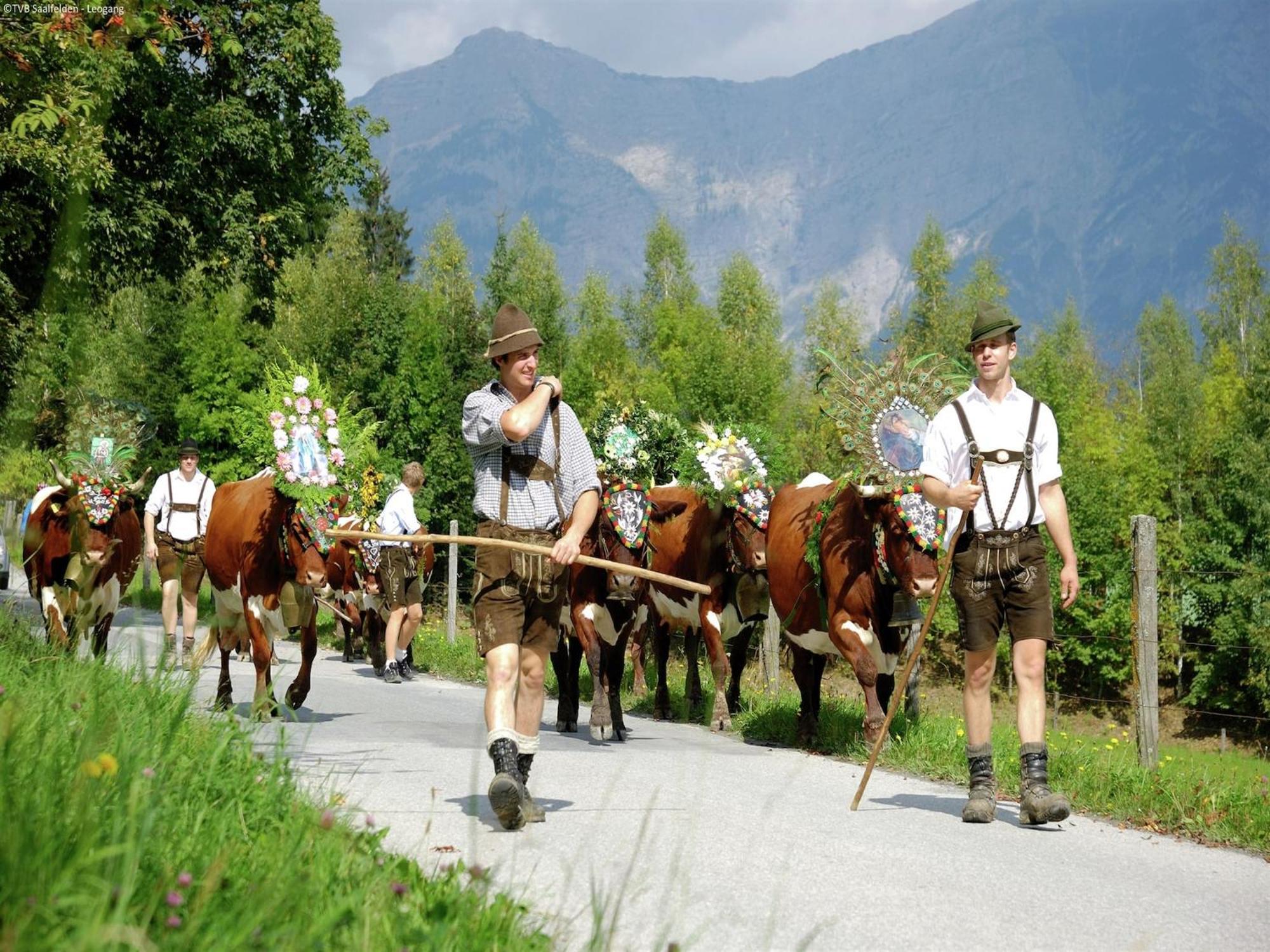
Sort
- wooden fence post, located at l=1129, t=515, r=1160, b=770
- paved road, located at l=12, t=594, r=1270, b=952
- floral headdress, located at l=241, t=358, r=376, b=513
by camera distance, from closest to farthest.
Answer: paved road, located at l=12, t=594, r=1270, b=952 → wooden fence post, located at l=1129, t=515, r=1160, b=770 → floral headdress, located at l=241, t=358, r=376, b=513

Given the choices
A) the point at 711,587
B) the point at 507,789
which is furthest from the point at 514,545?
the point at 711,587

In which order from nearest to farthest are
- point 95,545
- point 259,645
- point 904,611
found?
point 904,611
point 259,645
point 95,545

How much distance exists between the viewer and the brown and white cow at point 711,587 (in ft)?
43.7

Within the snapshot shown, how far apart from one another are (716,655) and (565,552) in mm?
6170

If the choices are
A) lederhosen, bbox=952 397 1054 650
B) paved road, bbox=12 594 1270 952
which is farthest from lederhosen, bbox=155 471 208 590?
lederhosen, bbox=952 397 1054 650

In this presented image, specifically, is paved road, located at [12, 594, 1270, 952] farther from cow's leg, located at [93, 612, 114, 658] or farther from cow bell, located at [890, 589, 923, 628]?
cow bell, located at [890, 589, 923, 628]

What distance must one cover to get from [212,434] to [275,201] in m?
26.8

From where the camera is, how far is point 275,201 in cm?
2325

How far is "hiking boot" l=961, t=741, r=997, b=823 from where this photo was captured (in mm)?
7688

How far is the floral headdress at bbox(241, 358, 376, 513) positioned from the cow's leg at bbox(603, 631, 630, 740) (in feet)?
8.79

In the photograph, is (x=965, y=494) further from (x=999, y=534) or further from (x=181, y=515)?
(x=181, y=515)

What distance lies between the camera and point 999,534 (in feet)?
25.9

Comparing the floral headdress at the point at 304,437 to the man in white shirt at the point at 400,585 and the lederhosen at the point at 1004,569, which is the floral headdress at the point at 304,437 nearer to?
the lederhosen at the point at 1004,569

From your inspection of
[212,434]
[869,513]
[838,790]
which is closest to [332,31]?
[869,513]
